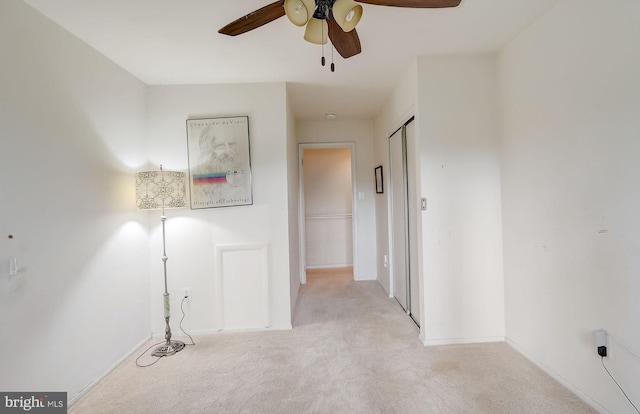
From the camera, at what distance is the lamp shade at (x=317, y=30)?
135cm

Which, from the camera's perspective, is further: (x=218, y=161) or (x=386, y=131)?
(x=386, y=131)

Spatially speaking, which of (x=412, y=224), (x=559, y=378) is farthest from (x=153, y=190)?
(x=559, y=378)

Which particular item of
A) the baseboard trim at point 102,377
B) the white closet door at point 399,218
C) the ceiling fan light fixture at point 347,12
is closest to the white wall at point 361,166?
the white closet door at point 399,218

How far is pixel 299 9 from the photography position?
1148 millimetres

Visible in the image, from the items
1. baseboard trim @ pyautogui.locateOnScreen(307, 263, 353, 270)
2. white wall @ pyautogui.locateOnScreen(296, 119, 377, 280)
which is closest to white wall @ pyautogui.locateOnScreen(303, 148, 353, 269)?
baseboard trim @ pyautogui.locateOnScreen(307, 263, 353, 270)

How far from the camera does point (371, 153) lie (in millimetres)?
3838

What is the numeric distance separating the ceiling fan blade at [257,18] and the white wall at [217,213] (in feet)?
3.16

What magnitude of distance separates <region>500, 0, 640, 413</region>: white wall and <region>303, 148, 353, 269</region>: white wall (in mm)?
2916

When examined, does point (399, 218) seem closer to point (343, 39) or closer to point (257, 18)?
point (343, 39)

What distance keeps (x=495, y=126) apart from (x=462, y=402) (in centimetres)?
196

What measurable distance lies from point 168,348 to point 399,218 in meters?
2.46

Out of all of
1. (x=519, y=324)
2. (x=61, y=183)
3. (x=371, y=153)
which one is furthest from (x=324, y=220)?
(x=61, y=183)

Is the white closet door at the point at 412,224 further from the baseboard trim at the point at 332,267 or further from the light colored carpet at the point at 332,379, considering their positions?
the baseboard trim at the point at 332,267

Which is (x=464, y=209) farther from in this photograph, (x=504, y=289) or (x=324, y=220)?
(x=324, y=220)
